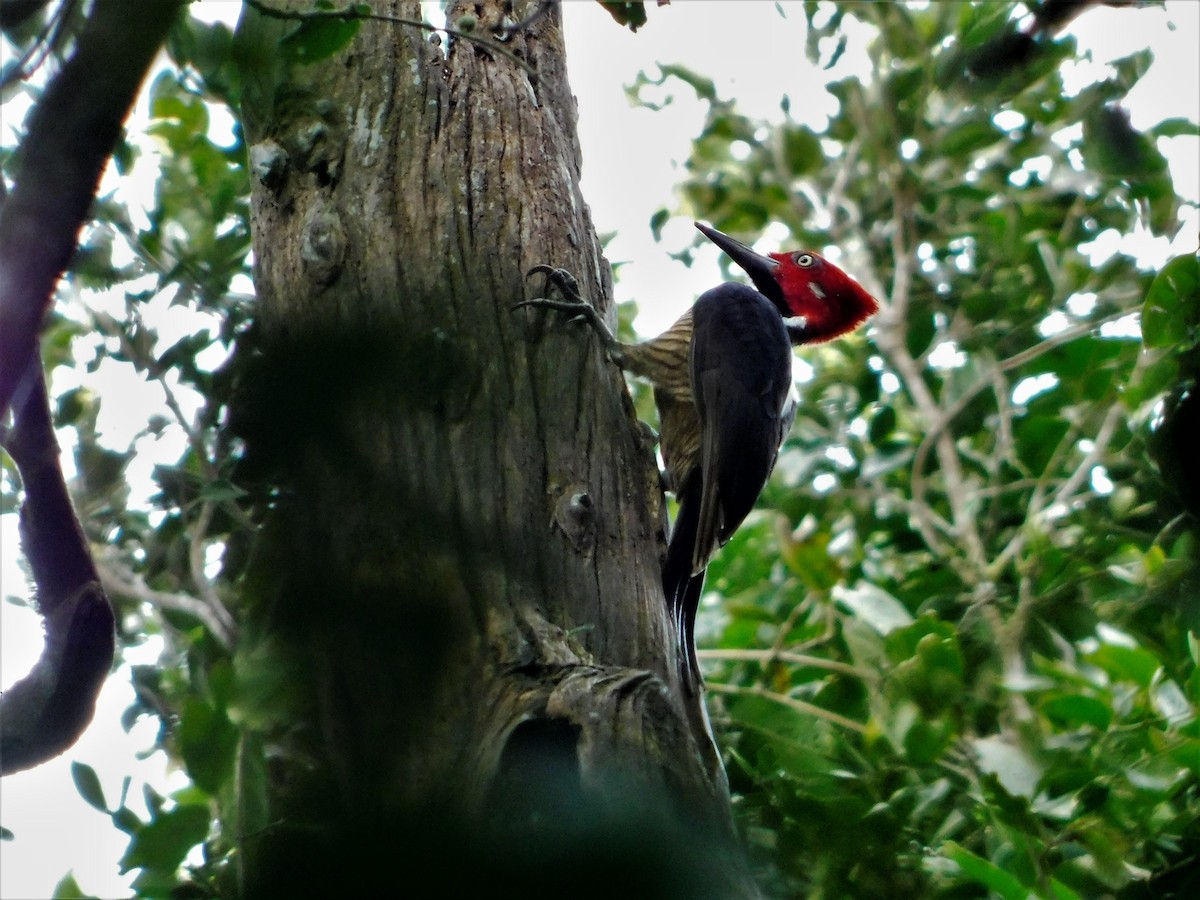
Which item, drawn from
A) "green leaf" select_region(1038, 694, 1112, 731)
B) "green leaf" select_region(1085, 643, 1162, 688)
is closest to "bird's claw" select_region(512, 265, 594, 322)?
"green leaf" select_region(1038, 694, 1112, 731)

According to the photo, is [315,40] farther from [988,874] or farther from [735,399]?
[735,399]

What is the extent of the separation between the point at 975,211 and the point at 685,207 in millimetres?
1242

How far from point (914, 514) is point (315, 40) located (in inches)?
135

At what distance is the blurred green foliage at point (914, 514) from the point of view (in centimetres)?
139

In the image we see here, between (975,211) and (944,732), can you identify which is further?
(975,211)

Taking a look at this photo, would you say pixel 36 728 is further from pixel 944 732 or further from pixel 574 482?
pixel 944 732

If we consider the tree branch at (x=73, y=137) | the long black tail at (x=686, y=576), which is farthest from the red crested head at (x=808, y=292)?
the tree branch at (x=73, y=137)

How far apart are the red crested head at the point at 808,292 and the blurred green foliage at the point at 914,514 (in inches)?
Answer: 11.0

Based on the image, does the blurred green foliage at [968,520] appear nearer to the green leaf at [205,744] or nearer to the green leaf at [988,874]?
the green leaf at [988,874]

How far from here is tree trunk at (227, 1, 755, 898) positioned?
74 cm

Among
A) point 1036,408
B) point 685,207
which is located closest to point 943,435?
point 1036,408

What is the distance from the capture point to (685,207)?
5488 mm

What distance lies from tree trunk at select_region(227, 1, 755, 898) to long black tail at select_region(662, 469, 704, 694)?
34cm

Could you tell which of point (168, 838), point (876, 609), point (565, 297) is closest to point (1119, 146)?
point (565, 297)
